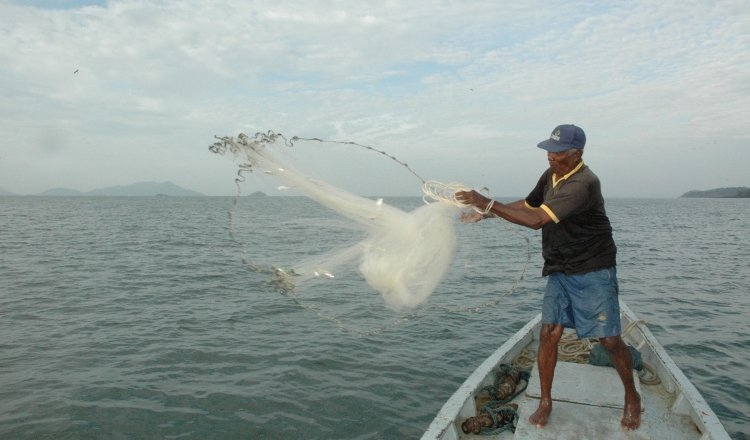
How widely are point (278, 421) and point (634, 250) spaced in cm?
2223

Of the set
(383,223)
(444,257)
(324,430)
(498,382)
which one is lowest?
(324,430)

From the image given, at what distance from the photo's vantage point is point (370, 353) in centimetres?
822

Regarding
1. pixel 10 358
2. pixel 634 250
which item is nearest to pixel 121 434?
pixel 10 358

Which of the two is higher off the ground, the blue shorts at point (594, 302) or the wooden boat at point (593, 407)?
the blue shorts at point (594, 302)

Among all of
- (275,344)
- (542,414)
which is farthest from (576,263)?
(275,344)

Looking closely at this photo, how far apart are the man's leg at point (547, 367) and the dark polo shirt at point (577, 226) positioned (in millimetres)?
466

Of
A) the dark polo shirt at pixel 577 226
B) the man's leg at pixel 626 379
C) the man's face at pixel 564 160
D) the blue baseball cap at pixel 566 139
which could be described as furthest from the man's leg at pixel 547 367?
the blue baseball cap at pixel 566 139

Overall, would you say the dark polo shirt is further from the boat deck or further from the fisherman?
the boat deck

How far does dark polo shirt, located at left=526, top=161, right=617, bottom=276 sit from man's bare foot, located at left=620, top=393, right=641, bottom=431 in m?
1.06

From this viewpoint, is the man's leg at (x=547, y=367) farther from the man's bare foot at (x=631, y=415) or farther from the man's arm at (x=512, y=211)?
the man's arm at (x=512, y=211)

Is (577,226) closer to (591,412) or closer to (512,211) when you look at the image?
(512,211)

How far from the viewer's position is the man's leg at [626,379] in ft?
12.8

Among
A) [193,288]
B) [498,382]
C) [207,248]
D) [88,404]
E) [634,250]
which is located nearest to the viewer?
[498,382]

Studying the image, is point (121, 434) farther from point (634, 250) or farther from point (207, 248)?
point (634, 250)
